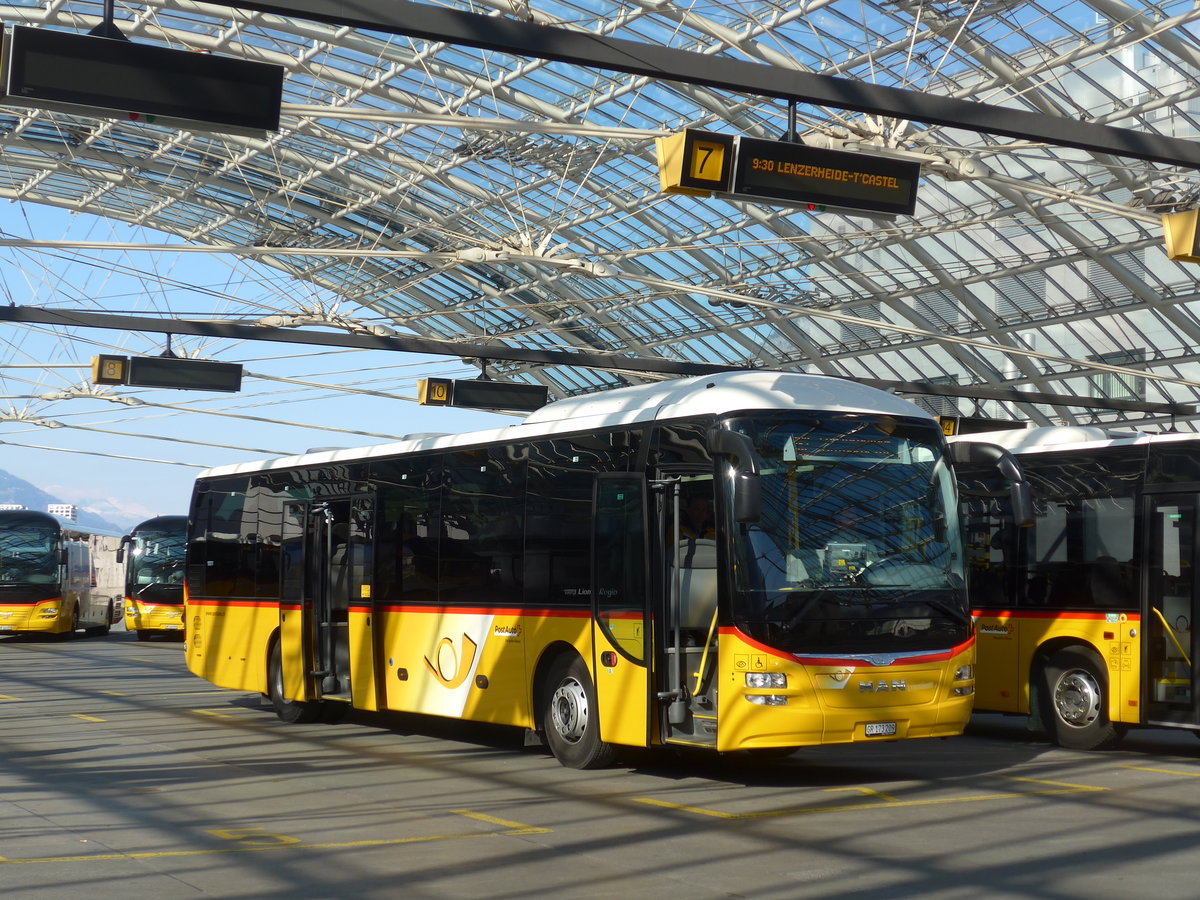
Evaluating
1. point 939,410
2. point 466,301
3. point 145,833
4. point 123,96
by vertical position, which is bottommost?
point 145,833

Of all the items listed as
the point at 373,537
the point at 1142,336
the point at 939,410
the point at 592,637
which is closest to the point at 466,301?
the point at 939,410

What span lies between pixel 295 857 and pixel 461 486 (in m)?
6.11

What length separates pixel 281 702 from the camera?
655 inches

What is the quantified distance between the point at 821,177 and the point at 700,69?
7.29 ft

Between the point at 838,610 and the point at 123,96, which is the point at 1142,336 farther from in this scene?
the point at 123,96

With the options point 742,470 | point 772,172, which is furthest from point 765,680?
point 772,172

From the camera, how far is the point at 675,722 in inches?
447

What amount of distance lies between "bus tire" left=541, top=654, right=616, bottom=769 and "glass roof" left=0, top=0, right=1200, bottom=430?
8.33 meters

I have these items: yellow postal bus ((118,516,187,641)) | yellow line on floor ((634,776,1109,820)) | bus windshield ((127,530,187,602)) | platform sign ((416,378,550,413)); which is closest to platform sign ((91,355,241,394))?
platform sign ((416,378,550,413))

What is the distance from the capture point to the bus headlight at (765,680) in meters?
10.7

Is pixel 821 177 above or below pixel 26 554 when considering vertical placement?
above

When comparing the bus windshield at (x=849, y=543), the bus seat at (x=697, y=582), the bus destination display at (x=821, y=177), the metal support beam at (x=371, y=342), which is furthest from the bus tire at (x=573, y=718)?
the metal support beam at (x=371, y=342)

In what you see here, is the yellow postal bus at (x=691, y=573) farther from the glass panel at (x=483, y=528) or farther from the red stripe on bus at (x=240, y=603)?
the red stripe on bus at (x=240, y=603)

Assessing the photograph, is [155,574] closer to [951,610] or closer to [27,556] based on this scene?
[27,556]
